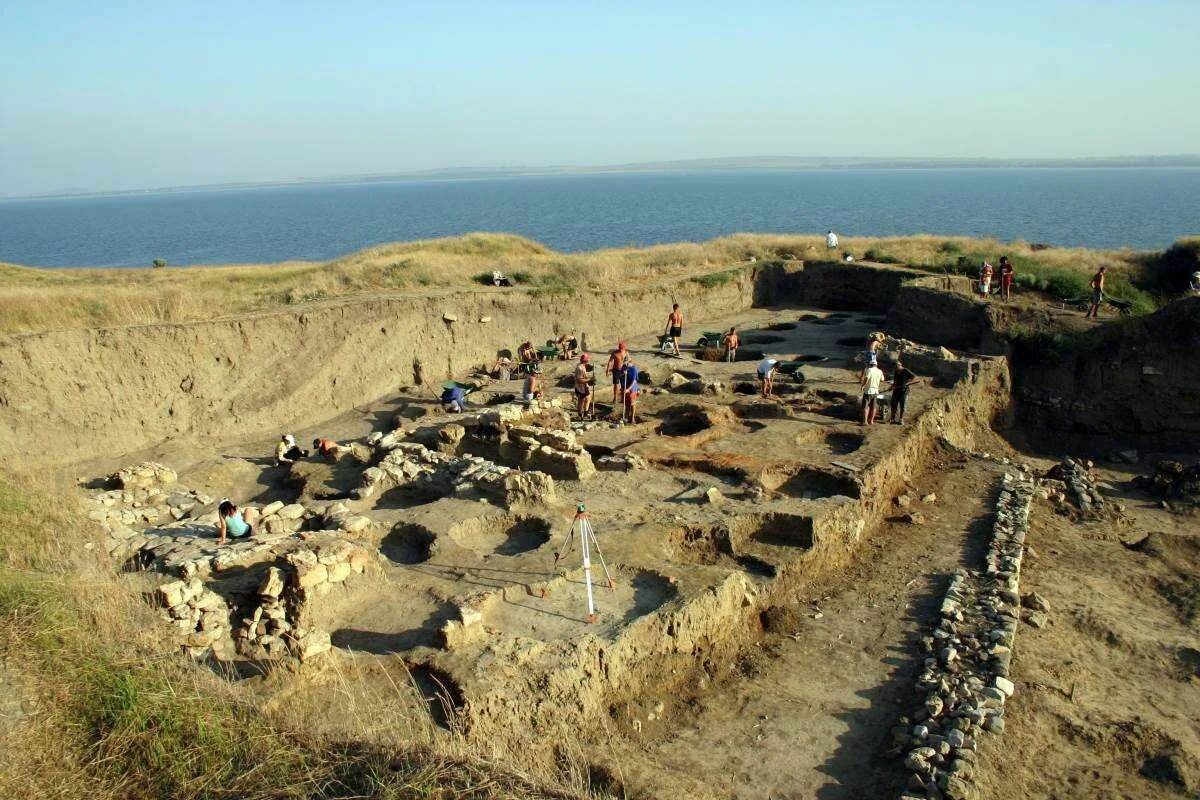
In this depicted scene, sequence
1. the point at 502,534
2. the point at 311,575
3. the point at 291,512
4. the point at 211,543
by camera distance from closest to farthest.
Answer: the point at 311,575 < the point at 211,543 < the point at 502,534 < the point at 291,512

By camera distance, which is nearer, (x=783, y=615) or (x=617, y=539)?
(x=783, y=615)

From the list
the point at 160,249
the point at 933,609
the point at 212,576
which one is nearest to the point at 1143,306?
the point at 933,609

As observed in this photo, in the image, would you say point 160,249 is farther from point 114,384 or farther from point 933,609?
point 933,609

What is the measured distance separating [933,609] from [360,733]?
783 cm

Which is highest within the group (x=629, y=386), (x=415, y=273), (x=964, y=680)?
(x=415, y=273)

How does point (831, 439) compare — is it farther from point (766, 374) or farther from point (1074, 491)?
point (1074, 491)

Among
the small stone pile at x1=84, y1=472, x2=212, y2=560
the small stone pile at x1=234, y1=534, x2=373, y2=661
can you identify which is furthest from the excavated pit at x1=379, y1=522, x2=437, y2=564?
the small stone pile at x1=84, y1=472, x2=212, y2=560

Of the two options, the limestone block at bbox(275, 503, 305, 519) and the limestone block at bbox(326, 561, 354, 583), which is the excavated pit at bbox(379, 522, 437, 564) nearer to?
the limestone block at bbox(275, 503, 305, 519)

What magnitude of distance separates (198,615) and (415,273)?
1890cm

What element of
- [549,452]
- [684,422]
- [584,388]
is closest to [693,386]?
[684,422]

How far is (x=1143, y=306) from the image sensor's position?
2539 centimetres

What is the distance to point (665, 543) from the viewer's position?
11.4 metres

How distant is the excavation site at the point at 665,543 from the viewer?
788cm

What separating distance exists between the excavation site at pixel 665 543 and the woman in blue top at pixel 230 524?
5 cm
